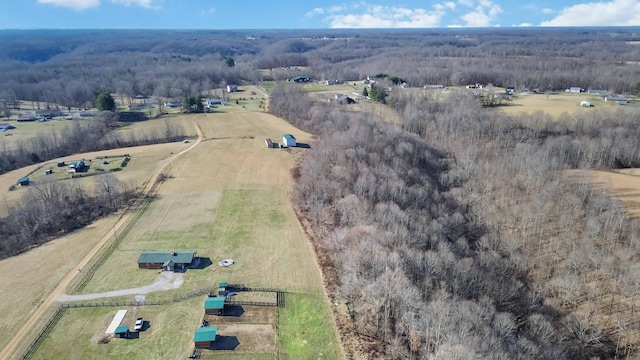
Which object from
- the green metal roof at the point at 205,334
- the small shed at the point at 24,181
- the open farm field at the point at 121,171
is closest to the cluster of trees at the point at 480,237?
the green metal roof at the point at 205,334

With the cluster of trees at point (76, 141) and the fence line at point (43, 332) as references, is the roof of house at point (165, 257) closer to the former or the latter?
the fence line at point (43, 332)

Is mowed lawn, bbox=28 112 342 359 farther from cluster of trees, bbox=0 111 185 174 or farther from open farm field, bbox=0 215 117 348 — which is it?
cluster of trees, bbox=0 111 185 174

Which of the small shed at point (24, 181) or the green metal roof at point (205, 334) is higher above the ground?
the small shed at point (24, 181)

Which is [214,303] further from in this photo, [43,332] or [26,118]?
[26,118]

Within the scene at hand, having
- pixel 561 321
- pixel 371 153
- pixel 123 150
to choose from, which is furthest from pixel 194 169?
pixel 561 321

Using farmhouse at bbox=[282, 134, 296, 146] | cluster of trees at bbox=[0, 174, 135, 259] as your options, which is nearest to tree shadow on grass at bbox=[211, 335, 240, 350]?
cluster of trees at bbox=[0, 174, 135, 259]

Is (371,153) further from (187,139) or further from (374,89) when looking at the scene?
(374,89)
